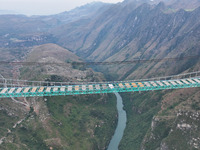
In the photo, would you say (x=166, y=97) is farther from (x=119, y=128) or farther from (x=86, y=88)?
(x=86, y=88)

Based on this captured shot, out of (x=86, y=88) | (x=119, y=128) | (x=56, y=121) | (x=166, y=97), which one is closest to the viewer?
(x=56, y=121)

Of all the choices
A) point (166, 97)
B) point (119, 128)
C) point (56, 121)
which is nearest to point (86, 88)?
point (56, 121)

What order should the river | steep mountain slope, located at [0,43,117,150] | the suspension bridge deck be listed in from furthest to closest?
the river → the suspension bridge deck → steep mountain slope, located at [0,43,117,150]

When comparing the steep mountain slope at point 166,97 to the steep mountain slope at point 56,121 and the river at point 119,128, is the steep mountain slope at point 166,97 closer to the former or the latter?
the river at point 119,128

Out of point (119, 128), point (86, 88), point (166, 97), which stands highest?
point (86, 88)

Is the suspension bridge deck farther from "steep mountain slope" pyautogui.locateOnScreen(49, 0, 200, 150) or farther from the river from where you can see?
the river

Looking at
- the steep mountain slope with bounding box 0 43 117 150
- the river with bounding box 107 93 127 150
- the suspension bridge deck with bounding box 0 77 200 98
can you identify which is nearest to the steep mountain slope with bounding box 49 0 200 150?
the river with bounding box 107 93 127 150

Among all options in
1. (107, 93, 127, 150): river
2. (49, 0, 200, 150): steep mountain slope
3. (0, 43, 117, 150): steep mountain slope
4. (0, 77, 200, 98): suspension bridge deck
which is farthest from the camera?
(107, 93, 127, 150): river

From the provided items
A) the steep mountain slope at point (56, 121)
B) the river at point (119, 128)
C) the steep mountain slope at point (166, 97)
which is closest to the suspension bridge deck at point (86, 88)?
the steep mountain slope at point (166, 97)

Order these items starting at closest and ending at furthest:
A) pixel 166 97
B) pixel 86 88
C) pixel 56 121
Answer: pixel 56 121 < pixel 86 88 < pixel 166 97

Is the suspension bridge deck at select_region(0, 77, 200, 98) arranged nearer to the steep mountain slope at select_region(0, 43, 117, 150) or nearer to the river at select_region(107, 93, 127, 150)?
the steep mountain slope at select_region(0, 43, 117, 150)

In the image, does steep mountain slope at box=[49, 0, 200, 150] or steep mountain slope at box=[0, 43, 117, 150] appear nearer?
steep mountain slope at box=[49, 0, 200, 150]

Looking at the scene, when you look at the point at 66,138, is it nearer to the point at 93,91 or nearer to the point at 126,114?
the point at 93,91
